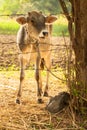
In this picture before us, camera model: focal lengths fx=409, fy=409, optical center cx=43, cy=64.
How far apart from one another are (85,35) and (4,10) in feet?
78.4

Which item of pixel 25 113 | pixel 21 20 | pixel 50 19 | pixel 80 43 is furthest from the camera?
pixel 50 19

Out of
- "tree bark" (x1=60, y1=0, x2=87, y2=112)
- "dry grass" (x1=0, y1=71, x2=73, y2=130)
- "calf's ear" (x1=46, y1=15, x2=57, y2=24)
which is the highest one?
"calf's ear" (x1=46, y1=15, x2=57, y2=24)

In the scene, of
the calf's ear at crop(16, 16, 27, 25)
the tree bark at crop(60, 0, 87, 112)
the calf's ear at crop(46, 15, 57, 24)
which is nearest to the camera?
the tree bark at crop(60, 0, 87, 112)

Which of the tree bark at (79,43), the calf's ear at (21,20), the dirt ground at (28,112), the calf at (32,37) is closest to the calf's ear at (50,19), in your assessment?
the calf at (32,37)

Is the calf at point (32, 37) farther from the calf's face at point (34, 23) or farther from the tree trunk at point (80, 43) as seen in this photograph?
the tree trunk at point (80, 43)

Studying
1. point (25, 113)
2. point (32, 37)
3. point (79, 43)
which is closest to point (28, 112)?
point (25, 113)

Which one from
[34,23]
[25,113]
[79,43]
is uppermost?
[34,23]

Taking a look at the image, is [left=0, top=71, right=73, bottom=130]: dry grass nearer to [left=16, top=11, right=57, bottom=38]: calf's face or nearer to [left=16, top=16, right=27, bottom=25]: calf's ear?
[left=16, top=11, right=57, bottom=38]: calf's face

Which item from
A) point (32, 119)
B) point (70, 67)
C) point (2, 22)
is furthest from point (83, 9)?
point (2, 22)

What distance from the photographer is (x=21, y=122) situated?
5.99 m

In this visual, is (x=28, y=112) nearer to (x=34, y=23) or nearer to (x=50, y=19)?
(x=34, y=23)

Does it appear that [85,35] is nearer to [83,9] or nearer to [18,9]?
[83,9]

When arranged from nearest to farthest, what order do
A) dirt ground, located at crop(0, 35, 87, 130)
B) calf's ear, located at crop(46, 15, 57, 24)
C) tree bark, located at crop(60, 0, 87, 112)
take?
dirt ground, located at crop(0, 35, 87, 130) < tree bark, located at crop(60, 0, 87, 112) < calf's ear, located at crop(46, 15, 57, 24)

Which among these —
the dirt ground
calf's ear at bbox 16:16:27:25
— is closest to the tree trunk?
the dirt ground
